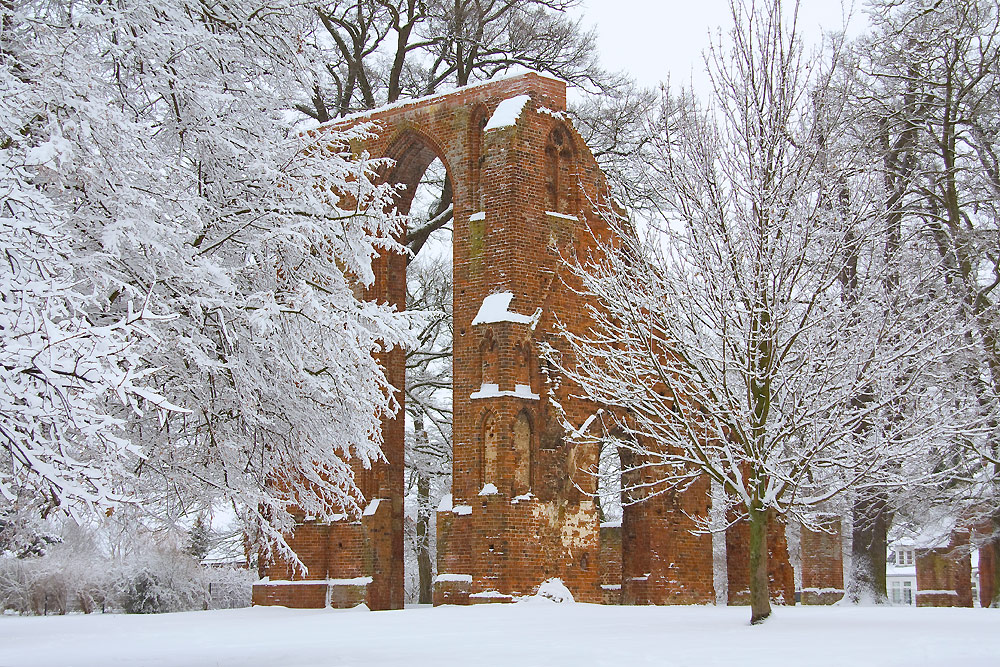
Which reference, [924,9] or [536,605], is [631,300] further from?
[924,9]

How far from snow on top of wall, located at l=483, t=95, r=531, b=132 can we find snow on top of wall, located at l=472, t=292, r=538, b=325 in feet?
8.63

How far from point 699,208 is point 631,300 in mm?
1313

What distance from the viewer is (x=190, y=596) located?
2473cm

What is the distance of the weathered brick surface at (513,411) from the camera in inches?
633

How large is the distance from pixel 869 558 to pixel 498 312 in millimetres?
9432

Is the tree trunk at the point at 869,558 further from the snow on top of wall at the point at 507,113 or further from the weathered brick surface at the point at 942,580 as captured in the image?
the snow on top of wall at the point at 507,113

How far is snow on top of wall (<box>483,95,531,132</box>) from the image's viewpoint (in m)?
17.1

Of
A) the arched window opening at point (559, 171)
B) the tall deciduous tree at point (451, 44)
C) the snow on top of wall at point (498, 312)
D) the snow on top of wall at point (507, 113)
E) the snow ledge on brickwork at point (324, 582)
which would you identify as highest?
the tall deciduous tree at point (451, 44)

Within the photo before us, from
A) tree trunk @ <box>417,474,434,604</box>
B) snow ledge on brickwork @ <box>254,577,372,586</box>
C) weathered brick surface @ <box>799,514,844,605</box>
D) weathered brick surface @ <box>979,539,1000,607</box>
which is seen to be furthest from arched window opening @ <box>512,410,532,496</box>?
tree trunk @ <box>417,474,434,604</box>

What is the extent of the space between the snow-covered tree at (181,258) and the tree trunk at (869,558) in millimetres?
13333

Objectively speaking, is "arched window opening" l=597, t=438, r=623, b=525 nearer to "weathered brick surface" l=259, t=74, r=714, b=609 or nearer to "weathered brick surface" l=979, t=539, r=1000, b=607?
"weathered brick surface" l=259, t=74, r=714, b=609

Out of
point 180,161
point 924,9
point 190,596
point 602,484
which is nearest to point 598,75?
point 924,9

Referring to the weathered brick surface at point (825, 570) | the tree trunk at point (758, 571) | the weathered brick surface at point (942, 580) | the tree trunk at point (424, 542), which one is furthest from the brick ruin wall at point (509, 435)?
the tree trunk at point (424, 542)

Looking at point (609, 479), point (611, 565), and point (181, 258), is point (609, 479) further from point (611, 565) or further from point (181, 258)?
point (181, 258)
